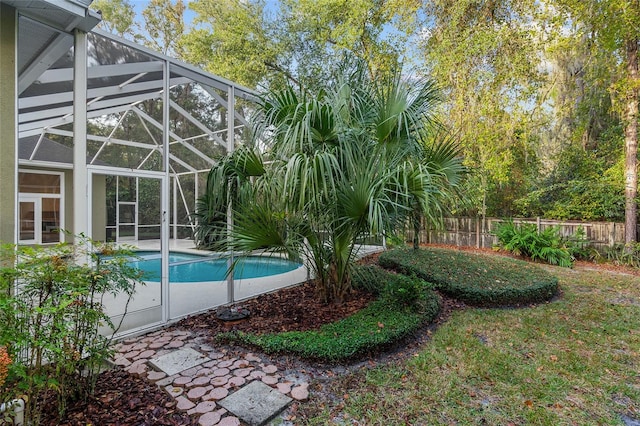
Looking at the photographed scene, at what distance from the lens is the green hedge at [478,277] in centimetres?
536

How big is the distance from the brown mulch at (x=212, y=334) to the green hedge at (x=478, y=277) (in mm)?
350

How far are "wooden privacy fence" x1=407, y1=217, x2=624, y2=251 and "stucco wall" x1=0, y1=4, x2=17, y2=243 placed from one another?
322 inches

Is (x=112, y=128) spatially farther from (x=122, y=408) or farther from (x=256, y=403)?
(x=256, y=403)

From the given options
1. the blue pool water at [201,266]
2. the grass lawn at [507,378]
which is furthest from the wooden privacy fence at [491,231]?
the blue pool water at [201,266]

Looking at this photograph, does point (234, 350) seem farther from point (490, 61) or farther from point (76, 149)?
point (490, 61)

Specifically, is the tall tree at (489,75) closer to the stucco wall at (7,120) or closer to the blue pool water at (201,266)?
the blue pool water at (201,266)

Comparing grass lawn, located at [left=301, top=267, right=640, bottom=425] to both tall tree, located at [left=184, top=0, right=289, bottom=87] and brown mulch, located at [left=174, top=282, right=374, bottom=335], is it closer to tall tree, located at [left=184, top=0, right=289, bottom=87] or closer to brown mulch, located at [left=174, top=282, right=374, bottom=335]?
brown mulch, located at [left=174, top=282, right=374, bottom=335]

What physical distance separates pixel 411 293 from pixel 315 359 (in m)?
1.71

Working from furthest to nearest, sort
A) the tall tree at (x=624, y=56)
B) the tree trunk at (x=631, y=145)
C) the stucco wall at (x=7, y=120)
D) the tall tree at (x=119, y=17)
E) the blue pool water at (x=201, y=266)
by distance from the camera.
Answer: the tall tree at (x=119, y=17)
the tree trunk at (x=631, y=145)
the tall tree at (x=624, y=56)
the blue pool water at (x=201, y=266)
the stucco wall at (x=7, y=120)

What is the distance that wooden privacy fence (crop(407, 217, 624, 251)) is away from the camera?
29.2 feet

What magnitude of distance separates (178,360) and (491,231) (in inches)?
427

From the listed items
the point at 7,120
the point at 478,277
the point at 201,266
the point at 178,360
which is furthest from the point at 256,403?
the point at 478,277

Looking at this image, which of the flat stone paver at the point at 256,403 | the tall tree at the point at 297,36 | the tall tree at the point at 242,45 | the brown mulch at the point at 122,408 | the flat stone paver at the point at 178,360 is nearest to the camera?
the brown mulch at the point at 122,408

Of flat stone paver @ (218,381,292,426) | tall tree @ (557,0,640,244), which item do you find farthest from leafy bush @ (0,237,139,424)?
tall tree @ (557,0,640,244)
